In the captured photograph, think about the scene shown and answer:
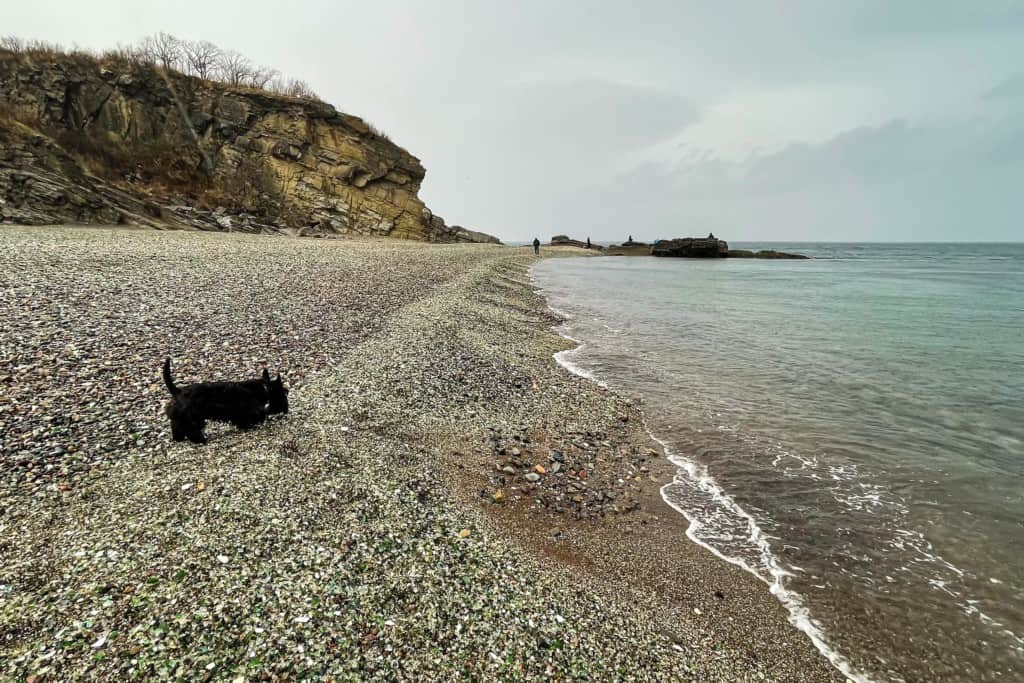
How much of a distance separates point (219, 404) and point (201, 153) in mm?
48992

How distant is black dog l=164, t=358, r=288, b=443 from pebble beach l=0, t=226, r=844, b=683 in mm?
229

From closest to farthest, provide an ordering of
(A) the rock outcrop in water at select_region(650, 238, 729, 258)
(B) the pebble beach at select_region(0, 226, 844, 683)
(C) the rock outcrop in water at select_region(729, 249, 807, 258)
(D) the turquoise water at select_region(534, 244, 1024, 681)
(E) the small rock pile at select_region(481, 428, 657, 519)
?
(B) the pebble beach at select_region(0, 226, 844, 683)
(D) the turquoise water at select_region(534, 244, 1024, 681)
(E) the small rock pile at select_region(481, 428, 657, 519)
(A) the rock outcrop in water at select_region(650, 238, 729, 258)
(C) the rock outcrop in water at select_region(729, 249, 807, 258)

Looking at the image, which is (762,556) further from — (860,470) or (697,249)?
(697,249)

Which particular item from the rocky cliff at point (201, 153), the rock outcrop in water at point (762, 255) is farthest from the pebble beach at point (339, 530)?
the rock outcrop in water at point (762, 255)

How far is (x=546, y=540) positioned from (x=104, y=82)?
57.1 metres

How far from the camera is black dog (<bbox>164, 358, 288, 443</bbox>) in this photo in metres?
6.12

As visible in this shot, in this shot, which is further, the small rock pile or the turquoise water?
the small rock pile

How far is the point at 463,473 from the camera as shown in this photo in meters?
6.79

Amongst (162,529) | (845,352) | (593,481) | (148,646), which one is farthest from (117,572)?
(845,352)

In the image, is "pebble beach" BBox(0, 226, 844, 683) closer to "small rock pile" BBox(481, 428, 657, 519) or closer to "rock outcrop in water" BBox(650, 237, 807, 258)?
"small rock pile" BBox(481, 428, 657, 519)

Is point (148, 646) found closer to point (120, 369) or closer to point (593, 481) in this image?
point (593, 481)

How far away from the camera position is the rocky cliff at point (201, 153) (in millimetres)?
33875

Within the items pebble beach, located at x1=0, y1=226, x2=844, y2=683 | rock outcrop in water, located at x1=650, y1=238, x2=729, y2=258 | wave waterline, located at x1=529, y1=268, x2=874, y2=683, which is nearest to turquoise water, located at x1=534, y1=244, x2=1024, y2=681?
wave waterline, located at x1=529, y1=268, x2=874, y2=683

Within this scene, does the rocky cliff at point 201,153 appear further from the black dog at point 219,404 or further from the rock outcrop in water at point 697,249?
the rock outcrop in water at point 697,249
